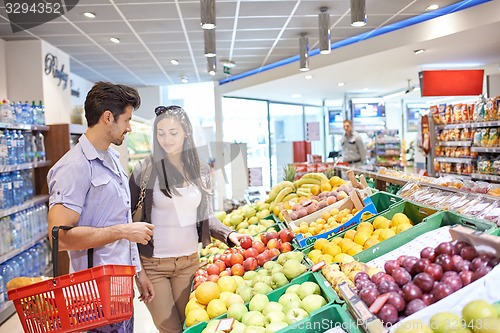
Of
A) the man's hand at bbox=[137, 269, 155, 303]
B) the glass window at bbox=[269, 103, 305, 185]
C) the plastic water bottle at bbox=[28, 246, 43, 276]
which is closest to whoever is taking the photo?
the man's hand at bbox=[137, 269, 155, 303]

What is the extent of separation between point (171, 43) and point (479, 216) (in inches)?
257

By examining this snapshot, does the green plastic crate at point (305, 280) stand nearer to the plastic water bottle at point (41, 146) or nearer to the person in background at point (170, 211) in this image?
the person in background at point (170, 211)

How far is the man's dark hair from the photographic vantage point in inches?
87.0

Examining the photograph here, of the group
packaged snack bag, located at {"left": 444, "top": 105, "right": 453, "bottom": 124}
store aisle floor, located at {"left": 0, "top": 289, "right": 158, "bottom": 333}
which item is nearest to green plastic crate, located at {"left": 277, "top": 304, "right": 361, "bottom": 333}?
store aisle floor, located at {"left": 0, "top": 289, "right": 158, "bottom": 333}

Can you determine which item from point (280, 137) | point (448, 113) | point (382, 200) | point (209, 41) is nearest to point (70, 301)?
point (382, 200)

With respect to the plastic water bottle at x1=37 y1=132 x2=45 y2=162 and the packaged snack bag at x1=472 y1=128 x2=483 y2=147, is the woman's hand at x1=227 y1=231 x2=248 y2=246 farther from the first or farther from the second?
the packaged snack bag at x1=472 y1=128 x2=483 y2=147

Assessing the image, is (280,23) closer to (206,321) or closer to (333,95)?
(206,321)

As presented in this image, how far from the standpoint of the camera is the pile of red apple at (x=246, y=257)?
265 cm

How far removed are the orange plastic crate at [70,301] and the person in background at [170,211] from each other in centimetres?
75

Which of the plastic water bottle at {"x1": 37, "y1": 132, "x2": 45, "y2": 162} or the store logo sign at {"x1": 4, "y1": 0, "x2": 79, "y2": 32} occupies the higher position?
the store logo sign at {"x1": 4, "y1": 0, "x2": 79, "y2": 32}

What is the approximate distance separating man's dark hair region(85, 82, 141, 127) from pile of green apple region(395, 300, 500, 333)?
5.34 ft

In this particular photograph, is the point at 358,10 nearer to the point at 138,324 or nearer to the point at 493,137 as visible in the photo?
the point at 493,137

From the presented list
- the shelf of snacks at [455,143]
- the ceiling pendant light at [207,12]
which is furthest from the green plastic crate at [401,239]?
the shelf of snacks at [455,143]

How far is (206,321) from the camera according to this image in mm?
2105
